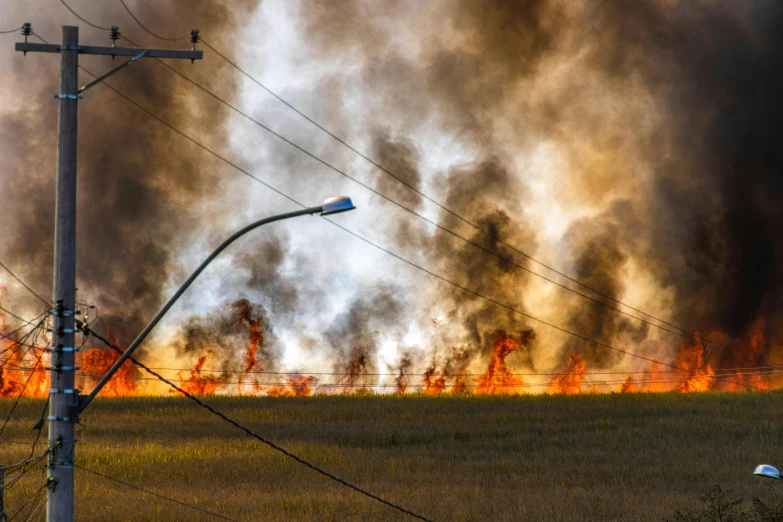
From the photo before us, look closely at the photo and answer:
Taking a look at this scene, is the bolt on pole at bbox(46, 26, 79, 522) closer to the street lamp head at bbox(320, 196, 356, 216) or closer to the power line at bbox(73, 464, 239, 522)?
the street lamp head at bbox(320, 196, 356, 216)

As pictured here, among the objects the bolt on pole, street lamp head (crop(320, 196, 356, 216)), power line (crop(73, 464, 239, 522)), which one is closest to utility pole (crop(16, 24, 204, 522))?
the bolt on pole

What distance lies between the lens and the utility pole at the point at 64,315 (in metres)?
17.3

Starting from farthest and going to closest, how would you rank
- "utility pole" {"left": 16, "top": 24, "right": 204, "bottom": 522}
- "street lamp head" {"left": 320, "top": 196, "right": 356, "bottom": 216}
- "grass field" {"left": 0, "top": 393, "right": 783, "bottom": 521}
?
"grass field" {"left": 0, "top": 393, "right": 783, "bottom": 521} < "utility pole" {"left": 16, "top": 24, "right": 204, "bottom": 522} < "street lamp head" {"left": 320, "top": 196, "right": 356, "bottom": 216}

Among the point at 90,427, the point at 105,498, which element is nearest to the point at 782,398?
the point at 90,427

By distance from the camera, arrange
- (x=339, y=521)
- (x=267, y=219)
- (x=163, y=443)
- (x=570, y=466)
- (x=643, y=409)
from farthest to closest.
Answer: (x=643, y=409)
(x=163, y=443)
(x=570, y=466)
(x=339, y=521)
(x=267, y=219)

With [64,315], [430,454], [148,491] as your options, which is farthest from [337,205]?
[430,454]


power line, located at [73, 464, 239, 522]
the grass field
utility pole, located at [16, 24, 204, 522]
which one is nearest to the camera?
utility pole, located at [16, 24, 204, 522]

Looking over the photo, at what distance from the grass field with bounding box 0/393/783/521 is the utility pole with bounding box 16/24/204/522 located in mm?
8307

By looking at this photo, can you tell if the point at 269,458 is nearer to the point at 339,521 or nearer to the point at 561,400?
the point at 339,521

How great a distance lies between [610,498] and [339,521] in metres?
8.36

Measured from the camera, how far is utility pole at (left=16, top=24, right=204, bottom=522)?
56.7ft

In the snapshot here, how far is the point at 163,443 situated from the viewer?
41.5m

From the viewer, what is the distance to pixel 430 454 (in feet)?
128

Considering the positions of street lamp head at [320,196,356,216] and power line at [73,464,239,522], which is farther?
power line at [73,464,239,522]
